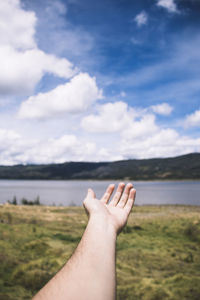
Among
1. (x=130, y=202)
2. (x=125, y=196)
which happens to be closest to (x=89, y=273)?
(x=130, y=202)

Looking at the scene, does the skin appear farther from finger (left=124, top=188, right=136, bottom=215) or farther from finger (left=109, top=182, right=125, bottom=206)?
finger (left=109, top=182, right=125, bottom=206)

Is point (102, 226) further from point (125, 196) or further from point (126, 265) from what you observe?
point (126, 265)

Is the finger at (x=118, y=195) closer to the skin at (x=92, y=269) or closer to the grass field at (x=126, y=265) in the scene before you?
the skin at (x=92, y=269)

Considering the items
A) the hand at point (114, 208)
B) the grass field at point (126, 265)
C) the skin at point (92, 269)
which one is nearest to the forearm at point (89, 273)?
the skin at point (92, 269)

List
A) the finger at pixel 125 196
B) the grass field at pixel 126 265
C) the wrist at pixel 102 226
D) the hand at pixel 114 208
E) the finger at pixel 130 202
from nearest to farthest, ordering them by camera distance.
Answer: the wrist at pixel 102 226 < the hand at pixel 114 208 < the finger at pixel 130 202 < the finger at pixel 125 196 < the grass field at pixel 126 265

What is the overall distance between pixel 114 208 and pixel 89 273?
117 centimetres

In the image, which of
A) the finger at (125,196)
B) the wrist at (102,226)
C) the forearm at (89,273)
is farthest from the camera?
the finger at (125,196)

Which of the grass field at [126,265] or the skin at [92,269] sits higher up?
the skin at [92,269]

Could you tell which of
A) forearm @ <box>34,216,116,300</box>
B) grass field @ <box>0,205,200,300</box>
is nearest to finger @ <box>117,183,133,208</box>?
forearm @ <box>34,216,116,300</box>

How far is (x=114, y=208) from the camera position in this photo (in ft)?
9.62

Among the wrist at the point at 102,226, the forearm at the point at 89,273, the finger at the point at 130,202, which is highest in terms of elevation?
the finger at the point at 130,202

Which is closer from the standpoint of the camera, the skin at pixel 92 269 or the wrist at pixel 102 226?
the skin at pixel 92 269

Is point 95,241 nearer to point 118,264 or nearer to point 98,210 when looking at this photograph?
point 98,210

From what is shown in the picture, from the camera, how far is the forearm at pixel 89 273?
1677 mm
